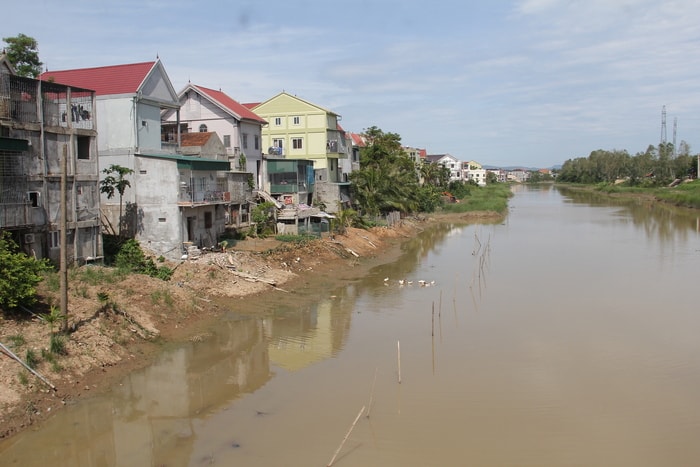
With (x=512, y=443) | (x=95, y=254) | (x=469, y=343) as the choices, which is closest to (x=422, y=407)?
(x=512, y=443)

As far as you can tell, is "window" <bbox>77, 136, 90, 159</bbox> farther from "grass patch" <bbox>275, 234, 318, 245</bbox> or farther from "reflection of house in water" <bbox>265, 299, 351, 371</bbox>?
"grass patch" <bbox>275, 234, 318, 245</bbox>

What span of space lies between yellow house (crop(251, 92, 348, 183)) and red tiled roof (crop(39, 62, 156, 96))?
1947 centimetres

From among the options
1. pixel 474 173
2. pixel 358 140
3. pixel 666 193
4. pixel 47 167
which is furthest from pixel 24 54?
pixel 474 173

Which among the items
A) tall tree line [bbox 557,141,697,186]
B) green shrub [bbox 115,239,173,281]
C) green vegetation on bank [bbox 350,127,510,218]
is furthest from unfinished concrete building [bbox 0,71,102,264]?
tall tree line [bbox 557,141,697,186]

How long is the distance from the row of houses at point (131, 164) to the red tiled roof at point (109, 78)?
56 mm

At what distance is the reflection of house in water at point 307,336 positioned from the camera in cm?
1736

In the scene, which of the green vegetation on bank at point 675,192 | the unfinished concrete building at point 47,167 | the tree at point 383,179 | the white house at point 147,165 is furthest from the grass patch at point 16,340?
the green vegetation on bank at point 675,192

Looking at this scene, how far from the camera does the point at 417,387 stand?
1491cm

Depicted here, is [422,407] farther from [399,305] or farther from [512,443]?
[399,305]

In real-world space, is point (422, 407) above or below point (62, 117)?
below

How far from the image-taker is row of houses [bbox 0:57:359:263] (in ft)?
60.8

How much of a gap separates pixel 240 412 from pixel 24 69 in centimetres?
2702

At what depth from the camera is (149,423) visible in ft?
42.9

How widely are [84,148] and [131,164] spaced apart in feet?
11.8
